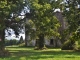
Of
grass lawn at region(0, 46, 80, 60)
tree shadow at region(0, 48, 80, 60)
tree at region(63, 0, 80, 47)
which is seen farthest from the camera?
tree at region(63, 0, 80, 47)

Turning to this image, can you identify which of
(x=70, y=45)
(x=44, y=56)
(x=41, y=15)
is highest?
(x=41, y=15)

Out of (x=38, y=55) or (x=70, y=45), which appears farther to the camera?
(x=70, y=45)

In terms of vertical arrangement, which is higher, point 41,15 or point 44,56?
point 41,15

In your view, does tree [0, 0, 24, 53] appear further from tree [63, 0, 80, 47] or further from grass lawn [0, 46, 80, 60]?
tree [63, 0, 80, 47]

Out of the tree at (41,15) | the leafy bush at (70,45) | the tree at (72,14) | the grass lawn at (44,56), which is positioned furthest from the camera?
the leafy bush at (70,45)

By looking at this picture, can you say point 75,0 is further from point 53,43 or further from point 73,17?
point 53,43

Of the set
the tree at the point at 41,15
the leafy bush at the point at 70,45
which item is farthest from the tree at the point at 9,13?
the leafy bush at the point at 70,45

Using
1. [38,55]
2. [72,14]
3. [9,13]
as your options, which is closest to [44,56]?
[38,55]

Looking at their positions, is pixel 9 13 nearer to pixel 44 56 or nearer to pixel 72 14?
pixel 44 56

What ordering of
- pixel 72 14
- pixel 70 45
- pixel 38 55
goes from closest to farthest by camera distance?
pixel 38 55 → pixel 72 14 → pixel 70 45

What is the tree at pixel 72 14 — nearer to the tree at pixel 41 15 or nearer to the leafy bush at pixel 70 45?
the tree at pixel 41 15

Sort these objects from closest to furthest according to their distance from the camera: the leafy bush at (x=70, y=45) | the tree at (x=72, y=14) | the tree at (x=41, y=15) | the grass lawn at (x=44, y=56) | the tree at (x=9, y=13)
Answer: the grass lawn at (x=44, y=56), the tree at (x=9, y=13), the tree at (x=41, y=15), the tree at (x=72, y=14), the leafy bush at (x=70, y=45)

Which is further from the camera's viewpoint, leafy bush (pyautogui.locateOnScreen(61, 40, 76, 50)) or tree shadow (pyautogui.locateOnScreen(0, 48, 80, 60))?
leafy bush (pyautogui.locateOnScreen(61, 40, 76, 50))

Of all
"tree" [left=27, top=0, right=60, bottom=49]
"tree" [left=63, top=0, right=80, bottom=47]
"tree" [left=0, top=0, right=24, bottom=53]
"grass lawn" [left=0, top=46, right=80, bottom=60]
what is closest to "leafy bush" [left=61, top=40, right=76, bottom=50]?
"tree" [left=63, top=0, right=80, bottom=47]
